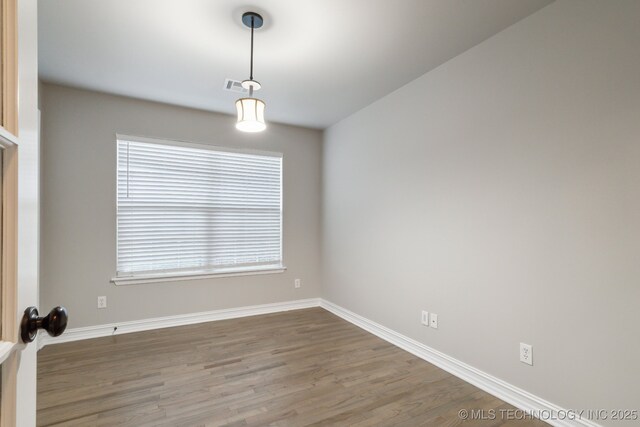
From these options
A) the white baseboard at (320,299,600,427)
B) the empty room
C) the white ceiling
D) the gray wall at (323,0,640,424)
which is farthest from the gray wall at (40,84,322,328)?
the gray wall at (323,0,640,424)

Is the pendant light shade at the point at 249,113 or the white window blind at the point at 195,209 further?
the white window blind at the point at 195,209

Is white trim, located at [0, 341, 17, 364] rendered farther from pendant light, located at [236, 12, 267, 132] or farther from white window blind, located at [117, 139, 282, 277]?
white window blind, located at [117, 139, 282, 277]

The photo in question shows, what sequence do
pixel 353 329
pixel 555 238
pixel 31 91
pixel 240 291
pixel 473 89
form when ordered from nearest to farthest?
1. pixel 31 91
2. pixel 555 238
3. pixel 473 89
4. pixel 353 329
5. pixel 240 291

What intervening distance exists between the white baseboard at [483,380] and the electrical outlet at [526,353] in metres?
0.20

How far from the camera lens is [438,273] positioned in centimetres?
273

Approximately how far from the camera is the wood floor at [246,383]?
200 cm

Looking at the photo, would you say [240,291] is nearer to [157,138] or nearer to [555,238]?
[157,138]

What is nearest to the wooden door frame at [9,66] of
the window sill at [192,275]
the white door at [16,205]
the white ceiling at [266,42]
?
the white door at [16,205]

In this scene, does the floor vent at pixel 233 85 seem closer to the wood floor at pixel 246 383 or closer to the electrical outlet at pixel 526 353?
the wood floor at pixel 246 383

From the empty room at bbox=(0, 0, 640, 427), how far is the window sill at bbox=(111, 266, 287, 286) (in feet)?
0.09

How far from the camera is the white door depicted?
605mm

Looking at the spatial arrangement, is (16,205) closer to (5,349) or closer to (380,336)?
A: (5,349)

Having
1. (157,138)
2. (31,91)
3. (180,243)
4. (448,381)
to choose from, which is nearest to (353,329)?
(448,381)

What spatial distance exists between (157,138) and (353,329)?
311cm
